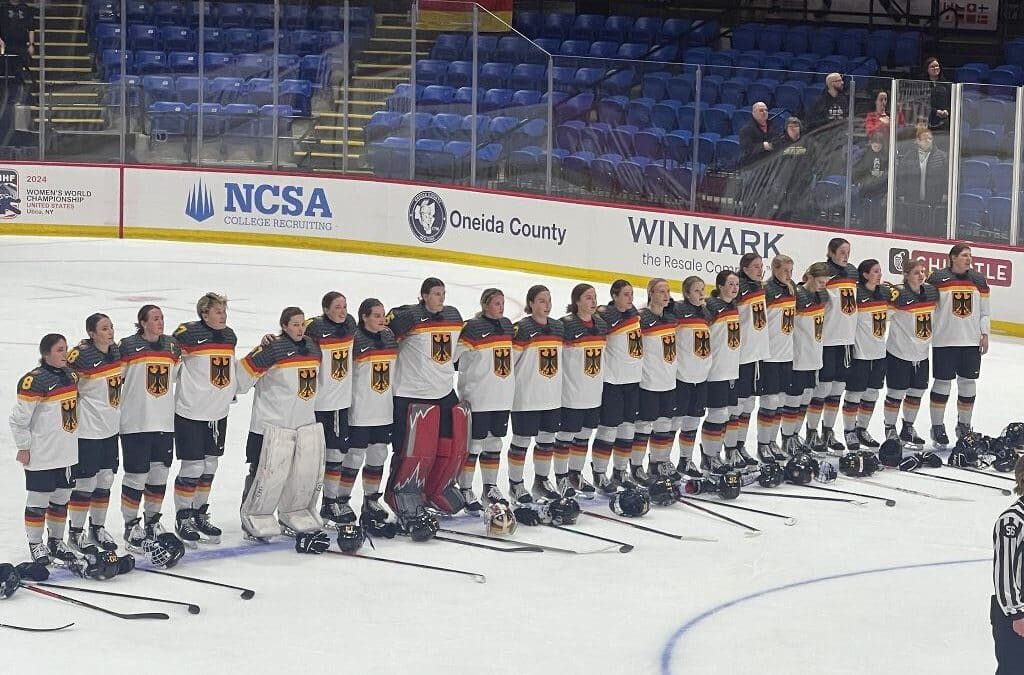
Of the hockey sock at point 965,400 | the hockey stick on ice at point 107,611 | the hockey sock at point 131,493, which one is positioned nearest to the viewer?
the hockey stick on ice at point 107,611

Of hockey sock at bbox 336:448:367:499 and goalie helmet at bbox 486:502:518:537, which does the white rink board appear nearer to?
goalie helmet at bbox 486:502:518:537

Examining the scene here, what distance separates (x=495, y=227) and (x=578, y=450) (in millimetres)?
9633

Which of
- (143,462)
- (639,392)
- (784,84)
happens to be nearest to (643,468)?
(639,392)

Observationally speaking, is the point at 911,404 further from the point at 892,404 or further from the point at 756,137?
the point at 756,137

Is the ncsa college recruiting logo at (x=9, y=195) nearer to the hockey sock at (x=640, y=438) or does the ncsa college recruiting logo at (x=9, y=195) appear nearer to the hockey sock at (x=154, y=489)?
the hockey sock at (x=640, y=438)

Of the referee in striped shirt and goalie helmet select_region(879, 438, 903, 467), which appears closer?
the referee in striped shirt

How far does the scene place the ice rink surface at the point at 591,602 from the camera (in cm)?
758

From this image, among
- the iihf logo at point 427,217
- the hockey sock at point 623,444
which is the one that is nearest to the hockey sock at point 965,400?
the hockey sock at point 623,444

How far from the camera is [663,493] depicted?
10234mm

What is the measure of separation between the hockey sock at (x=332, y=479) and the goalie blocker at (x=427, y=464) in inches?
11.9

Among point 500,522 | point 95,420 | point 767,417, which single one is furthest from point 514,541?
point 767,417

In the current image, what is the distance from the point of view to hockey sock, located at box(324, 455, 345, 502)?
9.62m

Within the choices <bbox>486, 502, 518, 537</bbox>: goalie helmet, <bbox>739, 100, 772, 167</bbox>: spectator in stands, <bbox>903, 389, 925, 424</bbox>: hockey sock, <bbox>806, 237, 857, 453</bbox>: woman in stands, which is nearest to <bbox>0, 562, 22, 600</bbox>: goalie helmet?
<bbox>486, 502, 518, 537</bbox>: goalie helmet

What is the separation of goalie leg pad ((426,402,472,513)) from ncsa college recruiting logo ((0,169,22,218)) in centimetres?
1298
